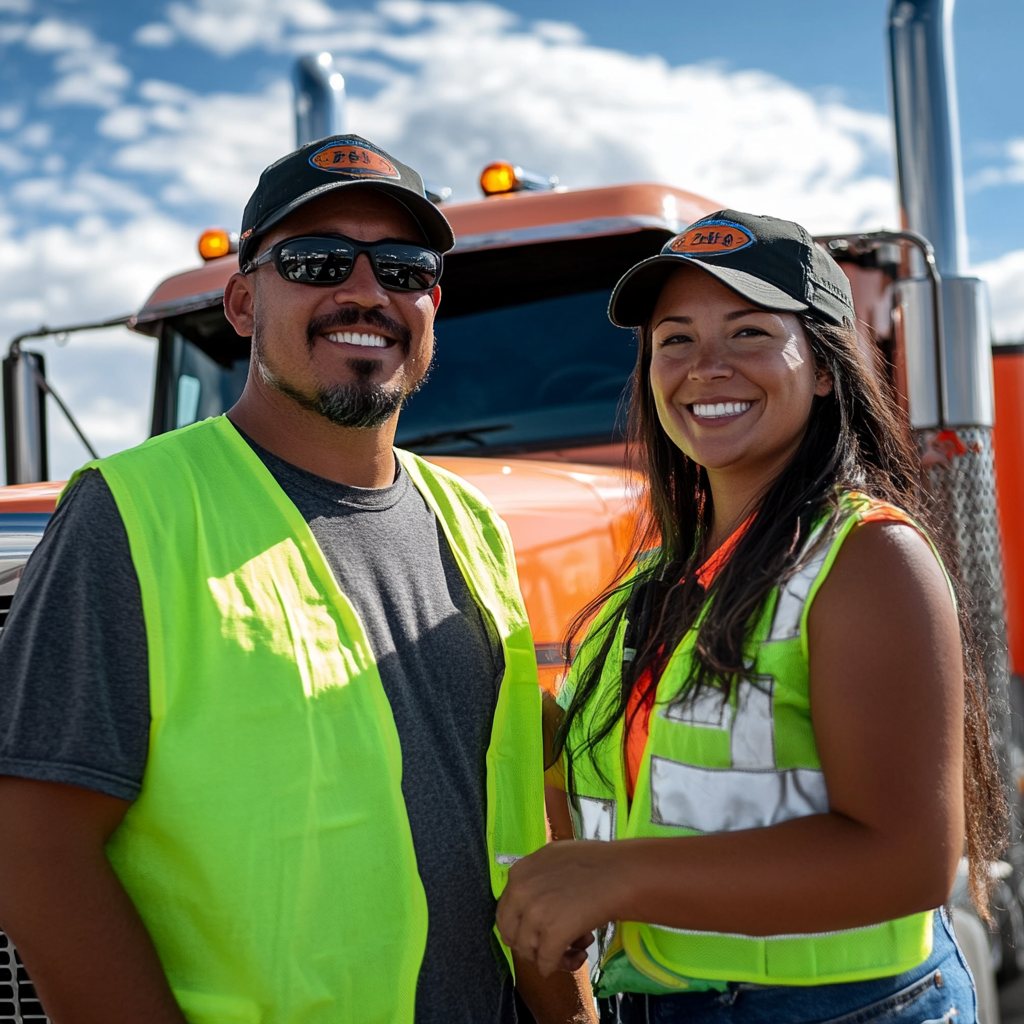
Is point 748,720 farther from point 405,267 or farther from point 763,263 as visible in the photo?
point 405,267

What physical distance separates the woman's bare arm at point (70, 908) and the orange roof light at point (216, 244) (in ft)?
8.74

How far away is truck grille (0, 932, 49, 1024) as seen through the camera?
77.5 inches

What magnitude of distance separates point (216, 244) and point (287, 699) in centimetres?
259

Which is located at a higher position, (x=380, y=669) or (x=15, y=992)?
(x=380, y=669)

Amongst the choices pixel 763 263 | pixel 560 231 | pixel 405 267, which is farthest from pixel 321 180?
pixel 560 231

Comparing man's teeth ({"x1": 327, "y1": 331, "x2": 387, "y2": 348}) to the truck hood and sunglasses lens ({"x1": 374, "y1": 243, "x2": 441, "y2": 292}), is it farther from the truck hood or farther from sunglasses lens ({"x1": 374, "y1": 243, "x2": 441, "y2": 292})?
the truck hood

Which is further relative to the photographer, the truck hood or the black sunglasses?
the truck hood

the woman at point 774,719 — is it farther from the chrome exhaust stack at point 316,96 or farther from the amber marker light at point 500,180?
the chrome exhaust stack at point 316,96

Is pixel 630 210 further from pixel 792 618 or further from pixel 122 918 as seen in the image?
pixel 122 918

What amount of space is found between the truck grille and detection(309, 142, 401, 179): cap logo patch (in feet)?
4.51

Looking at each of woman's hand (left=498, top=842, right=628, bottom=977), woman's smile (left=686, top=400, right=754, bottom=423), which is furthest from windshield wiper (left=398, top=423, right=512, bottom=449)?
woman's hand (left=498, top=842, right=628, bottom=977)

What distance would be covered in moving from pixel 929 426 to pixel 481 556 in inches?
52.7

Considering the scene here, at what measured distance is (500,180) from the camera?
138 inches

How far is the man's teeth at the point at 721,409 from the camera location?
1.68 metres
